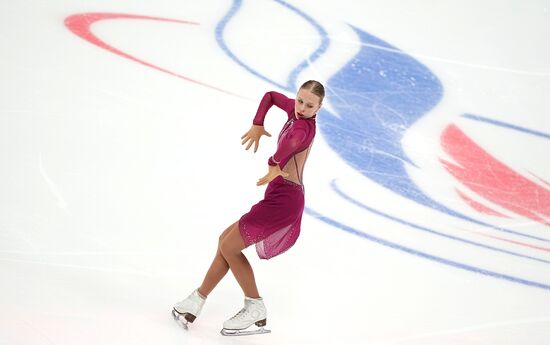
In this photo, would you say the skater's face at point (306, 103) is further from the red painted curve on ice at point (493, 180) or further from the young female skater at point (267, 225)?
the red painted curve on ice at point (493, 180)

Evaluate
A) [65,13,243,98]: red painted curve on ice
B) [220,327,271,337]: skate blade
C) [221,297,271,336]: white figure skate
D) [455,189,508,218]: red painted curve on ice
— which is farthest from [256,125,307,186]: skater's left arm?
[65,13,243,98]: red painted curve on ice

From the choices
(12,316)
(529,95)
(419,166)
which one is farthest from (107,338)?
(529,95)

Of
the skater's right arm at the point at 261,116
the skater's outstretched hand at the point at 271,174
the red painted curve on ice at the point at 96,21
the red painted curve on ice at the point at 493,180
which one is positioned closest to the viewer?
the skater's outstretched hand at the point at 271,174

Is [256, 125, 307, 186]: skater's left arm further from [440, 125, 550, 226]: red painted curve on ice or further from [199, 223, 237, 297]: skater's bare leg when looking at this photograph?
[440, 125, 550, 226]: red painted curve on ice

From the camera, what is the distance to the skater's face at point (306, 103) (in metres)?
3.81

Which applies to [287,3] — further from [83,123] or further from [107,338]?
[107,338]

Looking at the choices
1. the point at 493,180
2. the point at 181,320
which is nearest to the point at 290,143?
the point at 181,320

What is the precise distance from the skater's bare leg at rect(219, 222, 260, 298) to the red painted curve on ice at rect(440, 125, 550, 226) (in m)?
2.92

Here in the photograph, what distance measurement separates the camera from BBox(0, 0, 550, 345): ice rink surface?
4.34 metres

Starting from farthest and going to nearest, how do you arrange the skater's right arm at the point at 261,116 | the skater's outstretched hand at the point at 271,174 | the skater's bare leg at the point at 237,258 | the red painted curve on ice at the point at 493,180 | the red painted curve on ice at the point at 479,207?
the red painted curve on ice at the point at 493,180, the red painted curve on ice at the point at 479,207, the skater's right arm at the point at 261,116, the skater's bare leg at the point at 237,258, the skater's outstretched hand at the point at 271,174

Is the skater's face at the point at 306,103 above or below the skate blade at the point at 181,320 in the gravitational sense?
above

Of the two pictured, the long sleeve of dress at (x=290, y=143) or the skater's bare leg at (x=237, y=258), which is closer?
the long sleeve of dress at (x=290, y=143)

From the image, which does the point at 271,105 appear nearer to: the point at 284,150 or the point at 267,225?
the point at 284,150

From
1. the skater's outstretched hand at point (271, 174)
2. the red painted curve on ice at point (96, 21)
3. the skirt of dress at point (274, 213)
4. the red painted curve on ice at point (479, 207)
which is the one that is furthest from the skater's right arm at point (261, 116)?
the red painted curve on ice at point (96, 21)
